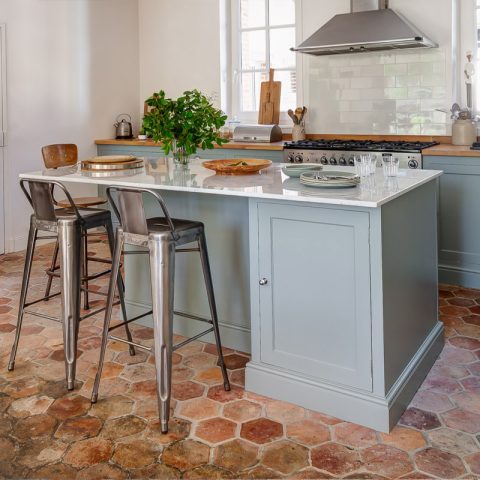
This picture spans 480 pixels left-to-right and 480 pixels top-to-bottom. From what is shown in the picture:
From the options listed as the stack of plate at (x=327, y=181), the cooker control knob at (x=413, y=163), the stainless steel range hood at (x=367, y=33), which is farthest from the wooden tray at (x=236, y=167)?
the stainless steel range hood at (x=367, y=33)

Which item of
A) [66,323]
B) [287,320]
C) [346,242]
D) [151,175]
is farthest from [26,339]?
[346,242]

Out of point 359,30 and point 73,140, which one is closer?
point 359,30

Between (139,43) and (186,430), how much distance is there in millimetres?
5288

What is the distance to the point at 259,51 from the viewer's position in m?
5.89

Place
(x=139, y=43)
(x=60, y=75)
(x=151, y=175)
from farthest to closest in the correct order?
(x=139, y=43), (x=60, y=75), (x=151, y=175)

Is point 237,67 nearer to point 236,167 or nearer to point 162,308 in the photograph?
point 236,167

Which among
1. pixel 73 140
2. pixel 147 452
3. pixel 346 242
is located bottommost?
pixel 147 452

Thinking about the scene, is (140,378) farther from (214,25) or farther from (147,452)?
(214,25)

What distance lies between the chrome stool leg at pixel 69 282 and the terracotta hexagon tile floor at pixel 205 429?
147 mm

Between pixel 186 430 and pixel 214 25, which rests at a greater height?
pixel 214 25

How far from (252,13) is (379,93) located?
1716 millimetres

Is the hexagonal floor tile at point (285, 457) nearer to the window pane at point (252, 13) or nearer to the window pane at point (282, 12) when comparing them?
the window pane at point (282, 12)

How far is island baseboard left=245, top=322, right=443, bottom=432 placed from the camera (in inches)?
89.9

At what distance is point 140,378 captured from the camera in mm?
2754
